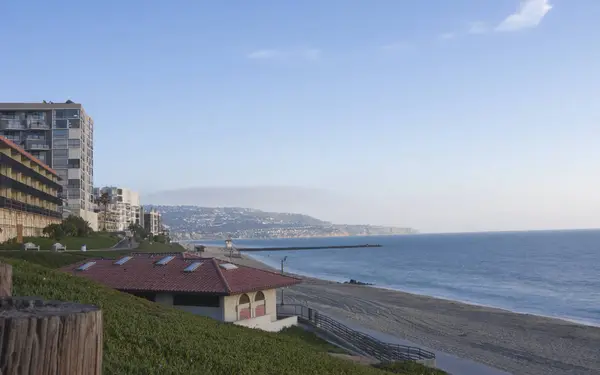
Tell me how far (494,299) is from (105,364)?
60484 mm

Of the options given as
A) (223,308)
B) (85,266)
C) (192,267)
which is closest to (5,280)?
(223,308)

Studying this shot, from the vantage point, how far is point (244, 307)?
26453 millimetres

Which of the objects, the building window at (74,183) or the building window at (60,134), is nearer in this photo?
the building window at (60,134)

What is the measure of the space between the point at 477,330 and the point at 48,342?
41228mm

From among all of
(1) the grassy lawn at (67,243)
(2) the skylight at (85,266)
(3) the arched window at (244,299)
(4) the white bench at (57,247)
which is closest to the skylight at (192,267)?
(3) the arched window at (244,299)

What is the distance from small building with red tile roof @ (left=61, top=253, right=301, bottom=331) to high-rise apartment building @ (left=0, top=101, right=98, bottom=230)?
2280 inches

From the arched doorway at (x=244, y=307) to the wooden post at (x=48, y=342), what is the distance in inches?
974

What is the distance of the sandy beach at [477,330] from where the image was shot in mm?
30578

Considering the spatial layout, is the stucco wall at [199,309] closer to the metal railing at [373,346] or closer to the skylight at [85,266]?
the skylight at [85,266]

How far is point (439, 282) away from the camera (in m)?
80.3

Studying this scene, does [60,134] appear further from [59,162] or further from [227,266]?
[227,266]

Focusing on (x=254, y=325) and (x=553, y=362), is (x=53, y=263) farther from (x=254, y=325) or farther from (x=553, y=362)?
(x=553, y=362)

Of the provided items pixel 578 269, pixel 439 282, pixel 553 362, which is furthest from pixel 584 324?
pixel 578 269

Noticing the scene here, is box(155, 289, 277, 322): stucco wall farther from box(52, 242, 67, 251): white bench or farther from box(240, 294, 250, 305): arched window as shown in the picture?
box(52, 242, 67, 251): white bench
